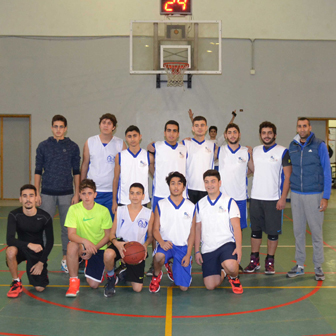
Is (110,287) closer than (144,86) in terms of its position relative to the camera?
Yes

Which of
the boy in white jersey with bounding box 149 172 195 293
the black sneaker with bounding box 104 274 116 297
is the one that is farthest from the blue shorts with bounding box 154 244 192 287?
the black sneaker with bounding box 104 274 116 297

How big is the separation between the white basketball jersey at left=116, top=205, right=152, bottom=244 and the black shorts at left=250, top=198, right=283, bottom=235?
1415mm

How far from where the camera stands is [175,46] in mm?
9375

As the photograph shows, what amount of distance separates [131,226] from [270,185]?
5.77ft

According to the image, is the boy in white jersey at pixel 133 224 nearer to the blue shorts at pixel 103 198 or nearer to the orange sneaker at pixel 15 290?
the blue shorts at pixel 103 198

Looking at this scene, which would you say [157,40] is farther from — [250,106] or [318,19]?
[318,19]

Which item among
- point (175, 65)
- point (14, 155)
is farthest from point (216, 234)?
point (14, 155)

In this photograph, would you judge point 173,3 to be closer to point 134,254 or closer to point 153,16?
point 153,16

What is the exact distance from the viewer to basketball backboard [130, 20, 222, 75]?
9312 millimetres

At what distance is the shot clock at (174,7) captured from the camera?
29.3 feet

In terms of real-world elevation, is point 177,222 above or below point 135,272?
above

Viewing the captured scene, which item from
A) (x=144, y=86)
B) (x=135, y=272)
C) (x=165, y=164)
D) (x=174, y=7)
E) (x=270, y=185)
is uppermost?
(x=174, y=7)

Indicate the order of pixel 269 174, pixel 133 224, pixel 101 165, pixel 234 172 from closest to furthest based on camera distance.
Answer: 1. pixel 133 224
2. pixel 269 174
3. pixel 234 172
4. pixel 101 165

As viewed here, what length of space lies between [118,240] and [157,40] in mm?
6223
